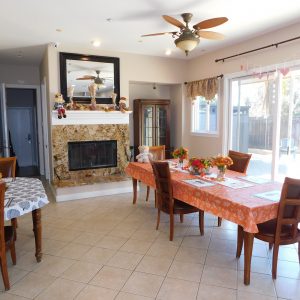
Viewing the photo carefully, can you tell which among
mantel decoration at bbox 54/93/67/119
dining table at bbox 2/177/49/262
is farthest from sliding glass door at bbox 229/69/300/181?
dining table at bbox 2/177/49/262

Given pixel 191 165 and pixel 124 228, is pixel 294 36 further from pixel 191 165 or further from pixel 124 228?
pixel 124 228

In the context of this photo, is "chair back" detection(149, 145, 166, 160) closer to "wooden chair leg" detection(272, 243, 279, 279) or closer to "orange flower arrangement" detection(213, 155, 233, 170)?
"orange flower arrangement" detection(213, 155, 233, 170)

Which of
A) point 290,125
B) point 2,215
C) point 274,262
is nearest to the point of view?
point 2,215

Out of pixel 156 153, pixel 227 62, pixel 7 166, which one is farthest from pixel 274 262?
pixel 227 62

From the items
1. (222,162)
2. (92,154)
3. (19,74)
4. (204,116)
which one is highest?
(19,74)

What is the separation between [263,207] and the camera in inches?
86.0

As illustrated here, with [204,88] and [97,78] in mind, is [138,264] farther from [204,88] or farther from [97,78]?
[204,88]

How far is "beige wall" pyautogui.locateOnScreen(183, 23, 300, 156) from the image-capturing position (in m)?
3.84

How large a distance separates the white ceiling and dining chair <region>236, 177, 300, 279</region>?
213cm

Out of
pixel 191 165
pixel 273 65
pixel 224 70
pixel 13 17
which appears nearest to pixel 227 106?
pixel 224 70

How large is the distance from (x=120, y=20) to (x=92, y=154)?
253cm

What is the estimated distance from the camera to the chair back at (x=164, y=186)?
3080mm

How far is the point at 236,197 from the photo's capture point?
2402 mm

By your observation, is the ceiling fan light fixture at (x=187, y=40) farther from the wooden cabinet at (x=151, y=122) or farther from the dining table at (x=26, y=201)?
the wooden cabinet at (x=151, y=122)
